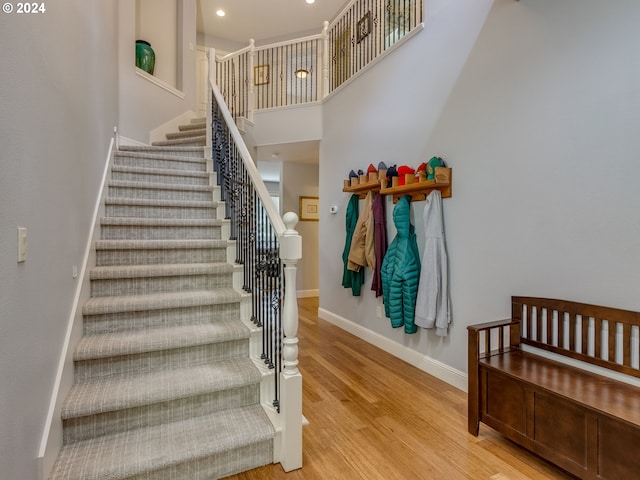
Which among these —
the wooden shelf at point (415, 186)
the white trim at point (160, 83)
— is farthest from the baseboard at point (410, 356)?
the white trim at point (160, 83)

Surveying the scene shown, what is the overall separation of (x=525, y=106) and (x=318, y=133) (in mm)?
2897

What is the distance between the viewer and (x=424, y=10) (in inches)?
113

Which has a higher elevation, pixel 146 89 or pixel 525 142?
pixel 146 89

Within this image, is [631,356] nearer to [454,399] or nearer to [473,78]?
[454,399]

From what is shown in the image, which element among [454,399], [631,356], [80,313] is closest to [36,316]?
[80,313]

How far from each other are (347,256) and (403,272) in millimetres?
1075

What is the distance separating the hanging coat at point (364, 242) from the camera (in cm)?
342

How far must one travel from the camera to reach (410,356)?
3.01 metres

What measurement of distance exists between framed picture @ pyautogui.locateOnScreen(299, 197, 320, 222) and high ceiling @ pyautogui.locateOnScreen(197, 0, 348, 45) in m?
3.22

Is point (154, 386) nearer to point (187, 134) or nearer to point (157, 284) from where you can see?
point (157, 284)

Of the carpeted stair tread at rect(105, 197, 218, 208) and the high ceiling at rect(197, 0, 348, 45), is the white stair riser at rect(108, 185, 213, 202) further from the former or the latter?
the high ceiling at rect(197, 0, 348, 45)

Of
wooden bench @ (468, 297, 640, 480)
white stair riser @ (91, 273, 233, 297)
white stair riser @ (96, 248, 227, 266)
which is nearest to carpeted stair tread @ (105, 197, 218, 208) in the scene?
white stair riser @ (96, 248, 227, 266)

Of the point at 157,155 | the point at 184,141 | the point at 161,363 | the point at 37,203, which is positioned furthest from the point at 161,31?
the point at 161,363

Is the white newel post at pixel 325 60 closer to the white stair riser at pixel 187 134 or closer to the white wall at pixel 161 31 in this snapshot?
the white stair riser at pixel 187 134
